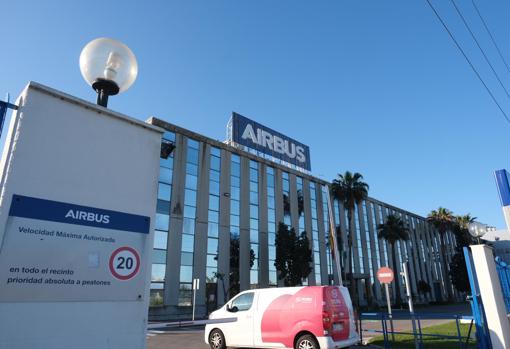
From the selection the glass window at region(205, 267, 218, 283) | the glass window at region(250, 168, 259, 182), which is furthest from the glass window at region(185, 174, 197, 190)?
the glass window at region(250, 168, 259, 182)

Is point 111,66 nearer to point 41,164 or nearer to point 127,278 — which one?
point 41,164

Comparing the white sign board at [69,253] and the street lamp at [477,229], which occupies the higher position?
the street lamp at [477,229]

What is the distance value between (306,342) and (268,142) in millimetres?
36462

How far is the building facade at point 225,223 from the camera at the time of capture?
3066 centimetres

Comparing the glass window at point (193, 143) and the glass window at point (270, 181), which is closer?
the glass window at point (193, 143)

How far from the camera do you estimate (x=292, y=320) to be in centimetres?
1016

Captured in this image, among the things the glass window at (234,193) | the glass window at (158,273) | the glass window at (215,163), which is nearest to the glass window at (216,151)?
the glass window at (215,163)

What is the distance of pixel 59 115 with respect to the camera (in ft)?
10.0

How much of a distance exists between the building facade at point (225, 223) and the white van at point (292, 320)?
16.8m

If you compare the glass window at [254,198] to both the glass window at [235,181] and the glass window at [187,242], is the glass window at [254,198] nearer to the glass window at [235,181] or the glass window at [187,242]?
the glass window at [235,181]

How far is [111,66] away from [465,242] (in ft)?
228

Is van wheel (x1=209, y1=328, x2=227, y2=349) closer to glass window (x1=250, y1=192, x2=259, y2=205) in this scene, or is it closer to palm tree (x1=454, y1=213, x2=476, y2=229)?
glass window (x1=250, y1=192, x2=259, y2=205)

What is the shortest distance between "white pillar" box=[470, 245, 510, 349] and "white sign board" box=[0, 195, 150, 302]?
324 inches

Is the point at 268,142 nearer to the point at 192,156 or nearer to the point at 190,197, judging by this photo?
the point at 192,156
